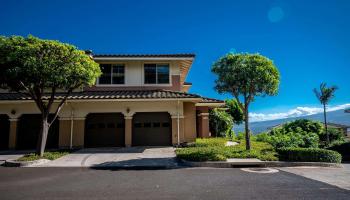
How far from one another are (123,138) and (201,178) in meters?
10.8

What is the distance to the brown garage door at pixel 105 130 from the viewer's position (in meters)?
18.1

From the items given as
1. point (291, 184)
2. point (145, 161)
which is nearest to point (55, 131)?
point (145, 161)

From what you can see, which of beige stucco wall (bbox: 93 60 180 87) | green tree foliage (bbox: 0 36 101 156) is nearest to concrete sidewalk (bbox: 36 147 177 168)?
green tree foliage (bbox: 0 36 101 156)

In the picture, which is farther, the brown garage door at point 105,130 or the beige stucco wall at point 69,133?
the brown garage door at point 105,130

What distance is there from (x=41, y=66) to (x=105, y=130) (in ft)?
24.8

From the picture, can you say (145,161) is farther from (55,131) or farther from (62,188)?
(55,131)

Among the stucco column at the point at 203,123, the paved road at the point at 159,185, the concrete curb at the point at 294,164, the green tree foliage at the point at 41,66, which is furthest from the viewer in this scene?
the stucco column at the point at 203,123

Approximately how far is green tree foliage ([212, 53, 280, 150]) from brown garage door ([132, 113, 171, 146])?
5669 mm

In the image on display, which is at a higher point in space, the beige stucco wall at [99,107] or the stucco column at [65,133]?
the beige stucco wall at [99,107]

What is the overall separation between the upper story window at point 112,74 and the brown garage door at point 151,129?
347 cm

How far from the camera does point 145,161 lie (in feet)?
39.5

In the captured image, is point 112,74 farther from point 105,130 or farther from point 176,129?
point 176,129

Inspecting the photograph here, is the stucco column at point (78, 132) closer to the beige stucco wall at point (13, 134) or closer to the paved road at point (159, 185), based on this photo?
the beige stucco wall at point (13, 134)

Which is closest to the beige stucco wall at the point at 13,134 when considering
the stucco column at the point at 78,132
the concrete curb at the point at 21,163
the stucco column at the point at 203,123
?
the stucco column at the point at 78,132
